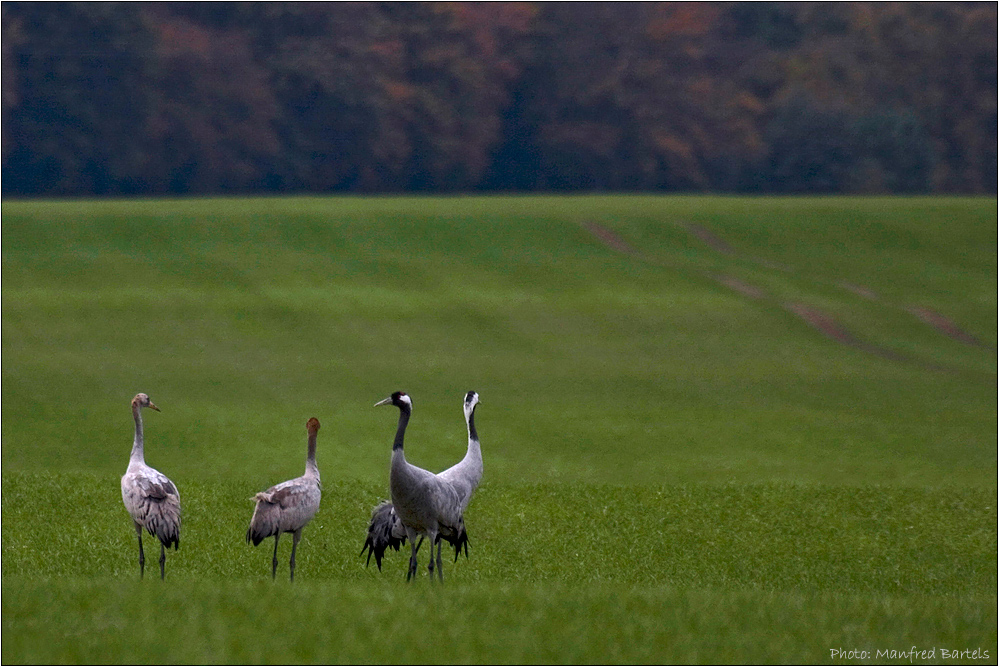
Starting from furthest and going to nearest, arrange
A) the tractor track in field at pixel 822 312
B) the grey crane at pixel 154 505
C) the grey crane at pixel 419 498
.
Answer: the tractor track in field at pixel 822 312 → the grey crane at pixel 154 505 → the grey crane at pixel 419 498

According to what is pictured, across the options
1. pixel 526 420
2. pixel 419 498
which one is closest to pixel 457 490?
pixel 419 498

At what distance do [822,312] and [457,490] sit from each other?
105 ft

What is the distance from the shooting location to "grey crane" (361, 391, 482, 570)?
46.7 ft

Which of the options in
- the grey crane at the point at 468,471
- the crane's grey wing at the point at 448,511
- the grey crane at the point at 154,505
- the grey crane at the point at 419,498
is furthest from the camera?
the grey crane at the point at 468,471

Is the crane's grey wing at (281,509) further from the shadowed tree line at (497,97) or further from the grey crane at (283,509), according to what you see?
the shadowed tree line at (497,97)

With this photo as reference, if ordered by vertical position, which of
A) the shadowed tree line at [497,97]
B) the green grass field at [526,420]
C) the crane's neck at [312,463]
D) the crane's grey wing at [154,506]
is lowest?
the green grass field at [526,420]

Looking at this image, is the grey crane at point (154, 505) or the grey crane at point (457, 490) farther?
the grey crane at point (457, 490)

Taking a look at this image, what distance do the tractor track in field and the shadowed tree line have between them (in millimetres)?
43039

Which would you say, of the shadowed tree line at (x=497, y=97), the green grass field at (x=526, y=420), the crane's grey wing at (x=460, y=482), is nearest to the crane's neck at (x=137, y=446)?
the green grass field at (x=526, y=420)

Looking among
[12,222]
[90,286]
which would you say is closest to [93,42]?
[12,222]

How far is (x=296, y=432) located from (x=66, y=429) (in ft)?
15.5

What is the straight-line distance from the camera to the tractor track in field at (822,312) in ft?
131

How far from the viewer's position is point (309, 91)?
91.8 meters

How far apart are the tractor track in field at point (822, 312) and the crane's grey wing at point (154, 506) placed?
94.3ft
